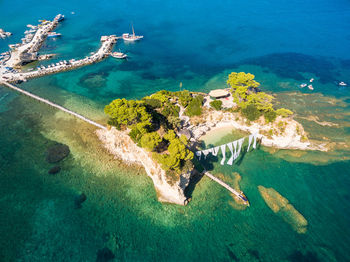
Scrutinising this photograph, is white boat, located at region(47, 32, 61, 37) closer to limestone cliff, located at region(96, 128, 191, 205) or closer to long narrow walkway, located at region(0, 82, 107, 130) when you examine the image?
long narrow walkway, located at region(0, 82, 107, 130)

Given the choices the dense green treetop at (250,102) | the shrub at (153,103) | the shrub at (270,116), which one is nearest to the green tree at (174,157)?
the shrub at (153,103)

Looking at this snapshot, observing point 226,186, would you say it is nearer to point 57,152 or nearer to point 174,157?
point 174,157

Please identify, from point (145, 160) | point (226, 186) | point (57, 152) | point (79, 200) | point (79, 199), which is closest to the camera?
point (79, 200)

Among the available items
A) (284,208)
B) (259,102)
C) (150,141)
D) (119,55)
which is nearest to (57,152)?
(150,141)

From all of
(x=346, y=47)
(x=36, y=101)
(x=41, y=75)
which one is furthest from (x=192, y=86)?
(x=346, y=47)

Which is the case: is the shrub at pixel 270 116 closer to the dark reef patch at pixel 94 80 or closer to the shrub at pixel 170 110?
the shrub at pixel 170 110
